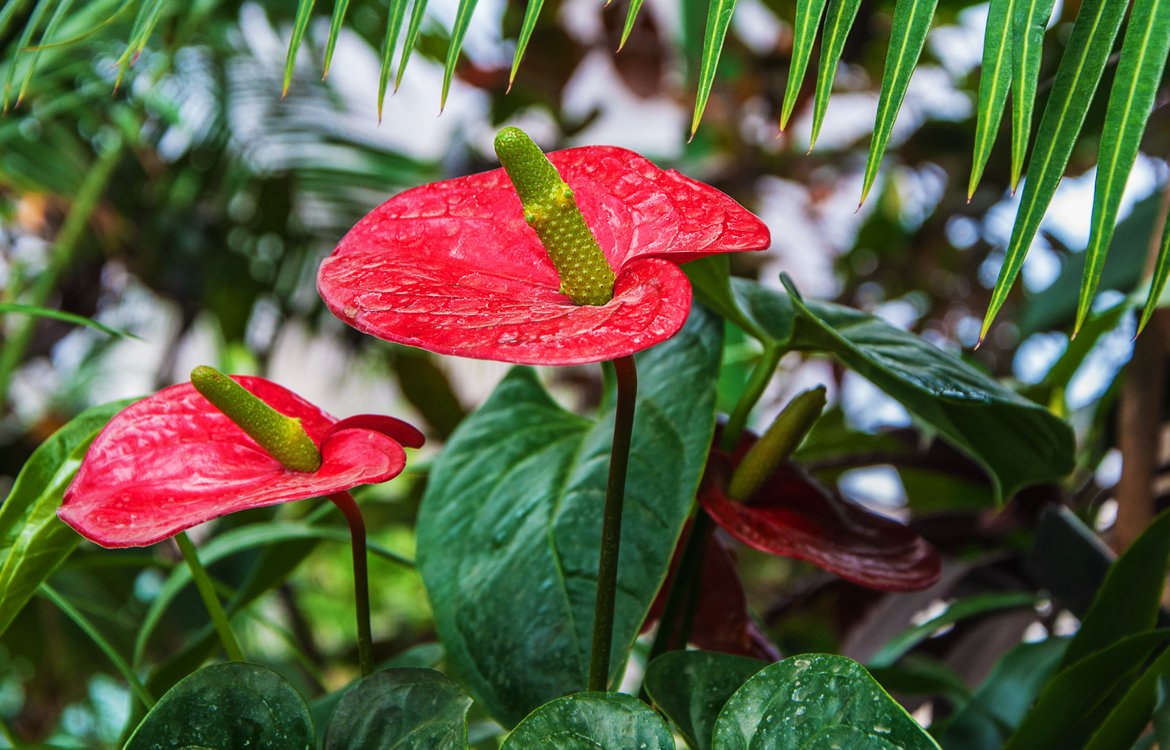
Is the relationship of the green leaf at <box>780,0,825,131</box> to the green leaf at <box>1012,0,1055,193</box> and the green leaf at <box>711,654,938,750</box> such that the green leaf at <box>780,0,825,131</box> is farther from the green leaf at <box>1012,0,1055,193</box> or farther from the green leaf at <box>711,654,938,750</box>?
the green leaf at <box>711,654,938,750</box>

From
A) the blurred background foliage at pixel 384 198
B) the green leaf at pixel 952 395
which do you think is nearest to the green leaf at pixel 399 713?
the green leaf at pixel 952 395

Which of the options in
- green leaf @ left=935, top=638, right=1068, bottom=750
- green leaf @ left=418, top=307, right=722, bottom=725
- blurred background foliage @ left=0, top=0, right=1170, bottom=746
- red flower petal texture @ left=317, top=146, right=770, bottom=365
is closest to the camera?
red flower petal texture @ left=317, top=146, right=770, bottom=365

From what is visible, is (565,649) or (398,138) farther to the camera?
(398,138)

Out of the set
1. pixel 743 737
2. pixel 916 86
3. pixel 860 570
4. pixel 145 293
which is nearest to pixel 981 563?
pixel 860 570

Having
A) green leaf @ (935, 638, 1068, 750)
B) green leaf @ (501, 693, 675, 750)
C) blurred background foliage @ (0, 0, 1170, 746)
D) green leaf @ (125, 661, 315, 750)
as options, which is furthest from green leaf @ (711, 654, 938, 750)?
blurred background foliage @ (0, 0, 1170, 746)

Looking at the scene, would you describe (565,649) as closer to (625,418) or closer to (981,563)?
(625,418)

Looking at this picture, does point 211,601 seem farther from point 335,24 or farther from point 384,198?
point 384,198
